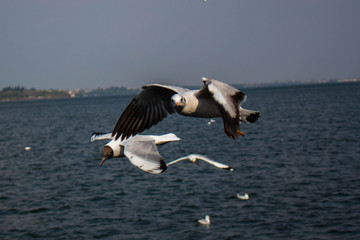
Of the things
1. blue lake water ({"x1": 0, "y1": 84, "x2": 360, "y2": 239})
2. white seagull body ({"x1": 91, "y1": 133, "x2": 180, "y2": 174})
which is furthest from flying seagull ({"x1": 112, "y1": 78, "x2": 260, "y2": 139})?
blue lake water ({"x1": 0, "y1": 84, "x2": 360, "y2": 239})

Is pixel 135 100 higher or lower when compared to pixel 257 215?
higher

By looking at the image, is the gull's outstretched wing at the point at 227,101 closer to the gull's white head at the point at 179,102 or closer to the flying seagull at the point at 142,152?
the gull's white head at the point at 179,102

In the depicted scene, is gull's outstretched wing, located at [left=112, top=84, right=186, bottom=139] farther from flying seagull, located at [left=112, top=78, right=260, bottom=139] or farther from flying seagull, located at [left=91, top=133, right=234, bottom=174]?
flying seagull, located at [left=91, top=133, right=234, bottom=174]

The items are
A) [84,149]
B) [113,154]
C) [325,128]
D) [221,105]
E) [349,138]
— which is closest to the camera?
[221,105]

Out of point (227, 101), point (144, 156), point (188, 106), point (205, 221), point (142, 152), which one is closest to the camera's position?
point (227, 101)

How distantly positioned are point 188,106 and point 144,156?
1.03 m

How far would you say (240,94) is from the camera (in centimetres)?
588

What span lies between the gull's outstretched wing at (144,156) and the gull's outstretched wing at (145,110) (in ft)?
0.88

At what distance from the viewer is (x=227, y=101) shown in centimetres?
565

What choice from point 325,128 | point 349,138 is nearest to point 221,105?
point 349,138

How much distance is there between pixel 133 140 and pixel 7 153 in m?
39.4

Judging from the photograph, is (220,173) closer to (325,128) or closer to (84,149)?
(84,149)

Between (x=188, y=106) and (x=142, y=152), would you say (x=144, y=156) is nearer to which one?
(x=142, y=152)

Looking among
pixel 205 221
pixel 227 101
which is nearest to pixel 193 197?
pixel 205 221
